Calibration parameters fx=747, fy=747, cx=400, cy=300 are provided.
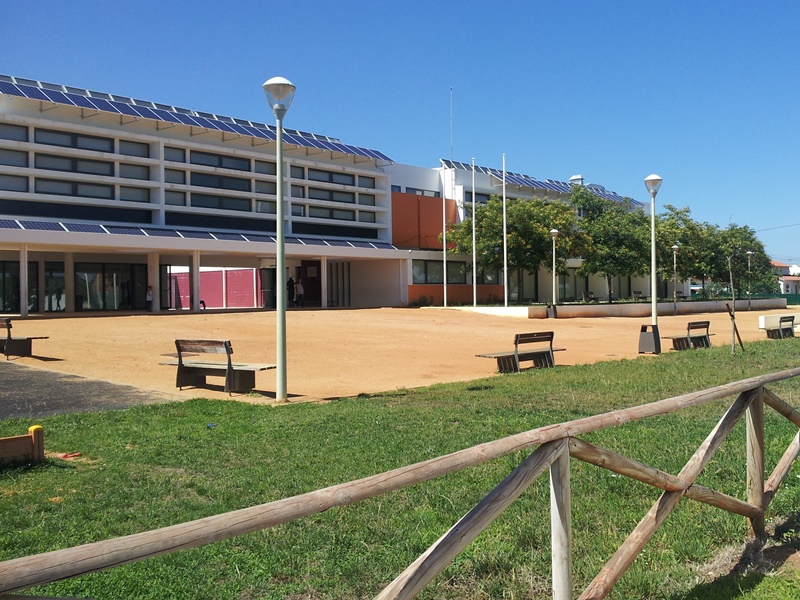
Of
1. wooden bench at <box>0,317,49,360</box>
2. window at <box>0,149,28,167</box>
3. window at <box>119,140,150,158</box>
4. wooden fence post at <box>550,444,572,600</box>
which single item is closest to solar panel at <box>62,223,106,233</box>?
window at <box>0,149,28,167</box>

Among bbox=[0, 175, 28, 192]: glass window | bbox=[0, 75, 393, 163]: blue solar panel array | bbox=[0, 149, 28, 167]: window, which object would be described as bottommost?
bbox=[0, 175, 28, 192]: glass window

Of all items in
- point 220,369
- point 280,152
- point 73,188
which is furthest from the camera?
point 73,188

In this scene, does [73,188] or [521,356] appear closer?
[521,356]

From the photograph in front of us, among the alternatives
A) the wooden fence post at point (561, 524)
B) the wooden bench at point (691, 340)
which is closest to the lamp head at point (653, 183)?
the wooden bench at point (691, 340)

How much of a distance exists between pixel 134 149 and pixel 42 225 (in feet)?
28.0

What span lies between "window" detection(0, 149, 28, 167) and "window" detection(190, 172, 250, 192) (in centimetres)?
915

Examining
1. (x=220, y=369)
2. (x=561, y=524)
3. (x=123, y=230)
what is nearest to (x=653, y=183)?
(x=220, y=369)

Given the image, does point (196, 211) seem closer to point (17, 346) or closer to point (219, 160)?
point (219, 160)

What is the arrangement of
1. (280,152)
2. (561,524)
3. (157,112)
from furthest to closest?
1. (157,112)
2. (280,152)
3. (561,524)

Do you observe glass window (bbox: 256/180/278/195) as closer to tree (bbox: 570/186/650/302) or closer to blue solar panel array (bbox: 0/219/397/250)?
blue solar panel array (bbox: 0/219/397/250)

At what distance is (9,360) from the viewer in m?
17.4

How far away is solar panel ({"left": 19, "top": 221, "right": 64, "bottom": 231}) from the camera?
108 feet

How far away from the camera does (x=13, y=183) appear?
36.1 metres

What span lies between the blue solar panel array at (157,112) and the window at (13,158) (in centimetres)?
275
